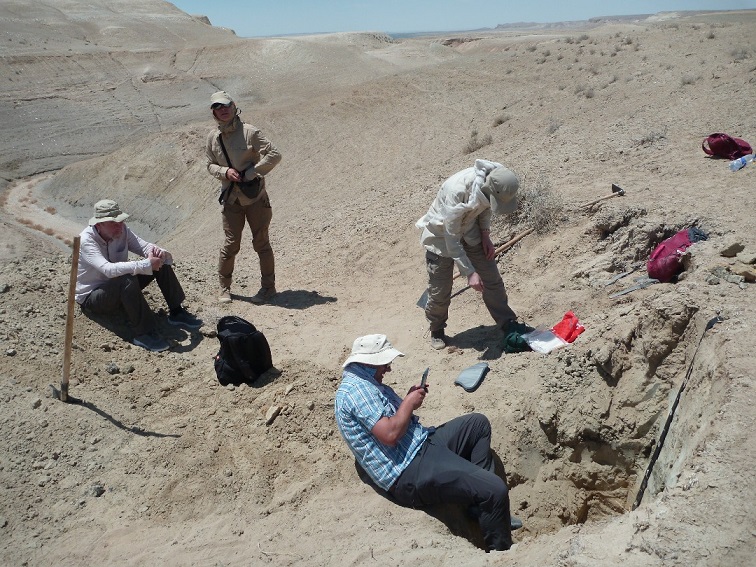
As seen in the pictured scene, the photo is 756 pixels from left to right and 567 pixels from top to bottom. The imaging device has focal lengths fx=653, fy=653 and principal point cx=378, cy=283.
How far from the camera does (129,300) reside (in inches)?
239

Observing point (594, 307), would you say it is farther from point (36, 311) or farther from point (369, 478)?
point (36, 311)

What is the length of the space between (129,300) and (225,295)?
5.56ft

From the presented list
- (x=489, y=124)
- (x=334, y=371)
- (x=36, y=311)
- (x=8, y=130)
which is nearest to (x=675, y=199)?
(x=334, y=371)

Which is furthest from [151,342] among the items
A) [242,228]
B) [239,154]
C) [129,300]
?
[239,154]

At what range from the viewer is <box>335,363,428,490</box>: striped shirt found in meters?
3.73

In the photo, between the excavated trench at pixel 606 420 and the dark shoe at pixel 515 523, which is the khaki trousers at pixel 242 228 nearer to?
the excavated trench at pixel 606 420

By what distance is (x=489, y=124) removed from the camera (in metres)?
13.9

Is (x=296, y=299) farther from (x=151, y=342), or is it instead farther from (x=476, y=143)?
(x=476, y=143)

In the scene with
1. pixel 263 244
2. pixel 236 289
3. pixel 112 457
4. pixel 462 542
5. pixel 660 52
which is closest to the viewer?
pixel 462 542

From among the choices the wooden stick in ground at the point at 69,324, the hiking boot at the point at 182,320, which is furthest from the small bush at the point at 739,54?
the wooden stick in ground at the point at 69,324

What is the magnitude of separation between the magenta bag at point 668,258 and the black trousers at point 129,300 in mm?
4513

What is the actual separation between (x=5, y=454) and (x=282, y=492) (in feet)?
6.28

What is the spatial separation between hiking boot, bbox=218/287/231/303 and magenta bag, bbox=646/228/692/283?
4.53 meters

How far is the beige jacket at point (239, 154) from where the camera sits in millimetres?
7043
